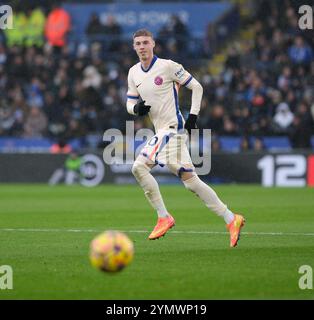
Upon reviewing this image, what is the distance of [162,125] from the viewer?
1224cm

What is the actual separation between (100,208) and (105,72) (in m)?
13.5

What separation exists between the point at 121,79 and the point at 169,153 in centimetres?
1896

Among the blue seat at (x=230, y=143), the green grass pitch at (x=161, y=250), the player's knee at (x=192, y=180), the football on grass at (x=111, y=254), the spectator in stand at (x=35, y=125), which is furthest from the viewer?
the spectator in stand at (x=35, y=125)

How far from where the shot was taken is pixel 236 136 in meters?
28.3

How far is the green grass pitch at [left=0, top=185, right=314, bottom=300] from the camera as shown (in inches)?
327

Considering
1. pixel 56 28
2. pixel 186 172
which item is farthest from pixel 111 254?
pixel 56 28

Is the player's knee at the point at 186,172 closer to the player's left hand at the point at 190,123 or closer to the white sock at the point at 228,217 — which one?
the player's left hand at the point at 190,123

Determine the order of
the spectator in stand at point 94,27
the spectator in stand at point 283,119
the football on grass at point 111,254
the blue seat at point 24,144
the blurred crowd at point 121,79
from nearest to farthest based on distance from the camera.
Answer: the football on grass at point 111,254, the spectator in stand at point 283,119, the blurred crowd at point 121,79, the blue seat at point 24,144, the spectator in stand at point 94,27

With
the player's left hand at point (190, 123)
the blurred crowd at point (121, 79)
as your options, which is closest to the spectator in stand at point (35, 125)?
the blurred crowd at point (121, 79)

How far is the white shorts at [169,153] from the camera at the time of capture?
11812mm

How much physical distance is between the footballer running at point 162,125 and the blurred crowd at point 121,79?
15.3 meters

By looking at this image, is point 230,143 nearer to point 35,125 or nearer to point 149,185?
point 35,125

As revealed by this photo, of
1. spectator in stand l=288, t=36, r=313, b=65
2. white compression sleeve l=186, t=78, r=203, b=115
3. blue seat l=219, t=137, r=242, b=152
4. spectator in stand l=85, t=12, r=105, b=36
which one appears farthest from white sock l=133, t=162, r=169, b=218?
spectator in stand l=85, t=12, r=105, b=36
